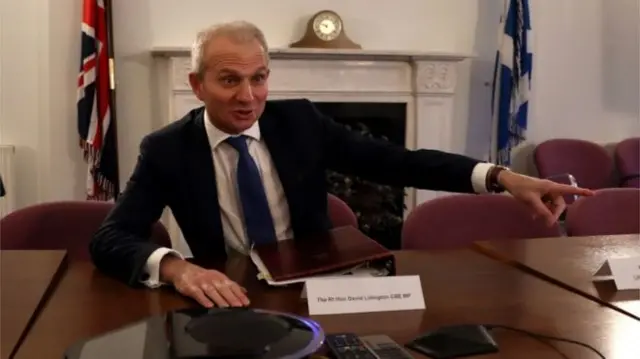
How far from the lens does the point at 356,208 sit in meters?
4.23

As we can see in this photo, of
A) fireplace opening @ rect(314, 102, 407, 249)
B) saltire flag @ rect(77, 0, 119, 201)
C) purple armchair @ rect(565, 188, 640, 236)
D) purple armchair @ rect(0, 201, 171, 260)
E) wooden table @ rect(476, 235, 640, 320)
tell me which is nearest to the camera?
wooden table @ rect(476, 235, 640, 320)

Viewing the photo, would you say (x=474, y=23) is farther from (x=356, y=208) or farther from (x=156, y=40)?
(x=156, y=40)

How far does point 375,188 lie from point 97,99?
5.15ft

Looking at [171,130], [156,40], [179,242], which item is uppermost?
[156,40]

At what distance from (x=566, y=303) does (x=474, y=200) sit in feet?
2.48

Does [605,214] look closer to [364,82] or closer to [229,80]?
[229,80]

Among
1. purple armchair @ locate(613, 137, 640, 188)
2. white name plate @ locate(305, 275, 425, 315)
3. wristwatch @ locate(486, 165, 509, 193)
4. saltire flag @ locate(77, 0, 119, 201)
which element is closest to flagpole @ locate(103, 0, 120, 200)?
saltire flag @ locate(77, 0, 119, 201)

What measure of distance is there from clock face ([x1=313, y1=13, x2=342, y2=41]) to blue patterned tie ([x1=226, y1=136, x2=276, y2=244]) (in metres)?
2.41

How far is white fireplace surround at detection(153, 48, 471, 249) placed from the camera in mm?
3855

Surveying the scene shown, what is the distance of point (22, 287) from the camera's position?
1396 millimetres

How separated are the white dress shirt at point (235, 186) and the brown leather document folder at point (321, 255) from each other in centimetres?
21

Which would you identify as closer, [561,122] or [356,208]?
[356,208]

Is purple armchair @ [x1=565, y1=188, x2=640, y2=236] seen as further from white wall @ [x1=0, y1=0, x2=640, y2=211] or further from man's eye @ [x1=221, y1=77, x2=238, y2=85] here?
white wall @ [x1=0, y1=0, x2=640, y2=211]

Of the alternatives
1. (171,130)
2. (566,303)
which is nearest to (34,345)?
(171,130)
